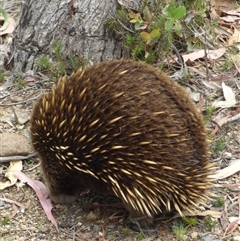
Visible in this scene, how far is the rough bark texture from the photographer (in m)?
4.36

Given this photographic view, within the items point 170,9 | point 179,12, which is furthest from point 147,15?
point 179,12

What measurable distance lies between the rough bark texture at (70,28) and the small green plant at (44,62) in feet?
0.18

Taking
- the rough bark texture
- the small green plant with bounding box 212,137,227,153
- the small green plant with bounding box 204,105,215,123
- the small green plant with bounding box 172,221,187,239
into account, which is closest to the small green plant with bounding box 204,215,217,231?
the small green plant with bounding box 172,221,187,239

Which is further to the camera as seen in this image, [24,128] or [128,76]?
[24,128]

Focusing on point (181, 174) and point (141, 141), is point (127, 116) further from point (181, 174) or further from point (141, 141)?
point (181, 174)

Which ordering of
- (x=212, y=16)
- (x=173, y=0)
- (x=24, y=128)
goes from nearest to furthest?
(x=24, y=128), (x=173, y=0), (x=212, y=16)

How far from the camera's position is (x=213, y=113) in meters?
4.42

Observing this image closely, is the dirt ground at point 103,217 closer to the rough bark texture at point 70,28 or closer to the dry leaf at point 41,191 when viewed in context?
the dry leaf at point 41,191

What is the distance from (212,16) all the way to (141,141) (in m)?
2.35

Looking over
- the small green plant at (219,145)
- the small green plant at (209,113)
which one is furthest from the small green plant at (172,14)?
the small green plant at (219,145)

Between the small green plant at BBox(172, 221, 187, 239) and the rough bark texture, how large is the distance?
4.71 ft

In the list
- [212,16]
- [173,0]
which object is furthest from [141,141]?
[212,16]

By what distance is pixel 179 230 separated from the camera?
3557mm

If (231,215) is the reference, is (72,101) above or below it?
above
